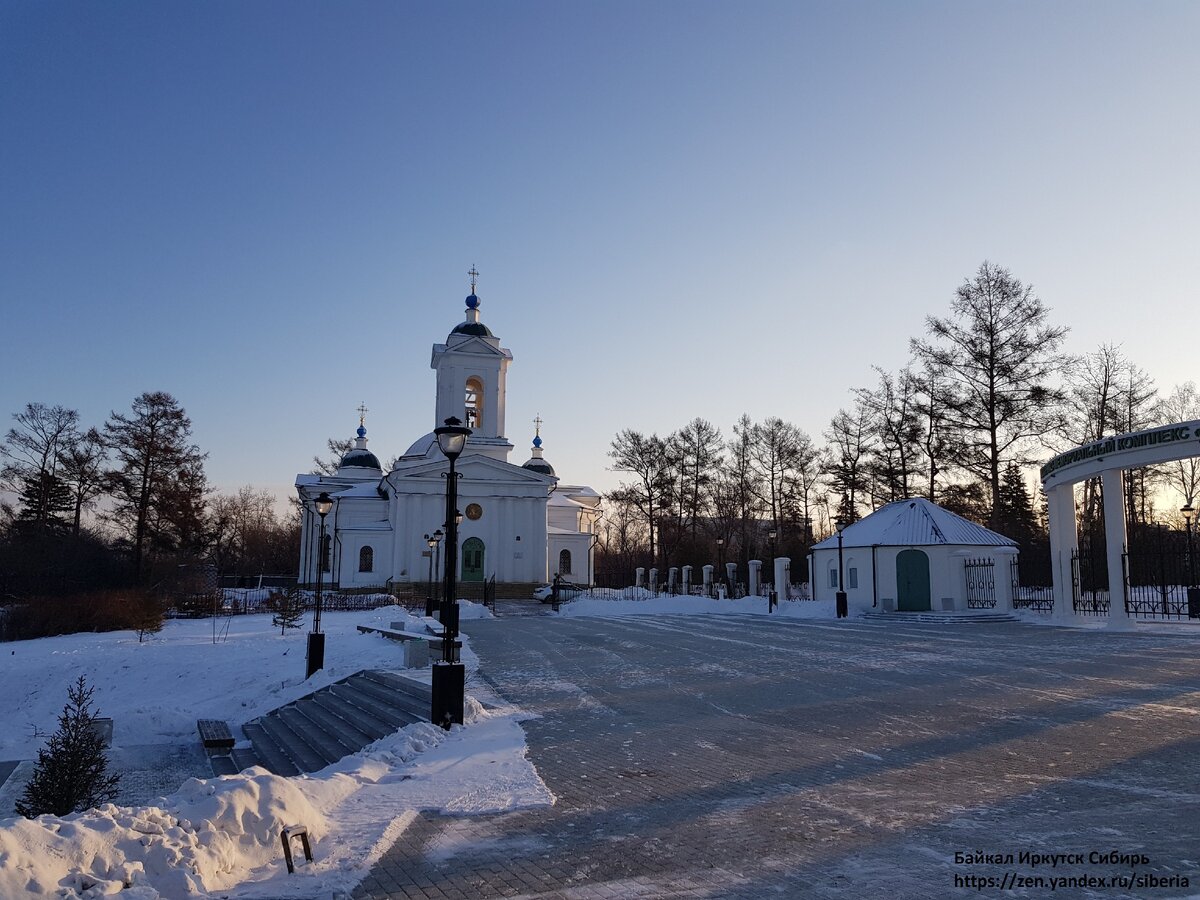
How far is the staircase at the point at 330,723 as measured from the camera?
11367 mm

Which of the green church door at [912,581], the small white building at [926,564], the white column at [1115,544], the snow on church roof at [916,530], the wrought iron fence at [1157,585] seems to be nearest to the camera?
the white column at [1115,544]

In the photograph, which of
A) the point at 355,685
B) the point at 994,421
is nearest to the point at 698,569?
the point at 994,421

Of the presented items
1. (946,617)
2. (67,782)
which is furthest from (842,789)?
(946,617)

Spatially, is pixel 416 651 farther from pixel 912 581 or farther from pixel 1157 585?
pixel 1157 585

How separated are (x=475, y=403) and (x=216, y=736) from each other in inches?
1465

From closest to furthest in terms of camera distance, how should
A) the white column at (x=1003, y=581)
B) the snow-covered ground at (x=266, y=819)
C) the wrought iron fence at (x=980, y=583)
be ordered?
the snow-covered ground at (x=266, y=819)
the white column at (x=1003, y=581)
the wrought iron fence at (x=980, y=583)

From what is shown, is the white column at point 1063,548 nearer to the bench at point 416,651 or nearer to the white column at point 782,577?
the white column at point 782,577

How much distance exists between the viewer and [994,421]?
3434cm

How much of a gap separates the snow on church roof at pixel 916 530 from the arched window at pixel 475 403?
23.8 meters

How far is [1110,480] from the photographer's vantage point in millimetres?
22438

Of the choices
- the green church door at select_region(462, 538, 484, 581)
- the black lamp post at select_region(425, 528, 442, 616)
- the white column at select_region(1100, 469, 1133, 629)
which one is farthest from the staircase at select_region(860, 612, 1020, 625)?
the green church door at select_region(462, 538, 484, 581)

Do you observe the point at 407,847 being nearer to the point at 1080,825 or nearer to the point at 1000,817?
the point at 1000,817

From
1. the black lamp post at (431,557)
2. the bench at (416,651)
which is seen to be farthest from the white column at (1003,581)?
the bench at (416,651)

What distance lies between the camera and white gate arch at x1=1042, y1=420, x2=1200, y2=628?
2112 cm
